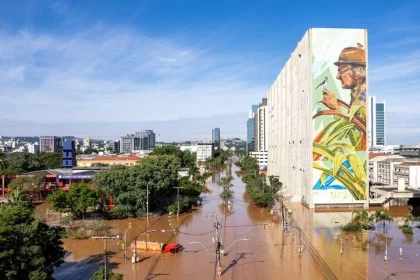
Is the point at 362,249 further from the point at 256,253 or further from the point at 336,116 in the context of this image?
the point at 336,116

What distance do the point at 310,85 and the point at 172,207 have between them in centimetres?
1520

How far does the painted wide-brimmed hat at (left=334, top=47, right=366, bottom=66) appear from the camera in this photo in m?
34.6

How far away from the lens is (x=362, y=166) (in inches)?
1384

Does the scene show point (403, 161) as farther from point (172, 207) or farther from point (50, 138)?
point (50, 138)

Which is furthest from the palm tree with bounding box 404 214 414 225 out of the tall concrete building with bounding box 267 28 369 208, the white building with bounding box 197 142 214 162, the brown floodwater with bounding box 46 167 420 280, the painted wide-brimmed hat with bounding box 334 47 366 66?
the white building with bounding box 197 142 214 162

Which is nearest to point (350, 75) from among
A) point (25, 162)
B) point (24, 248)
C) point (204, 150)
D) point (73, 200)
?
point (73, 200)

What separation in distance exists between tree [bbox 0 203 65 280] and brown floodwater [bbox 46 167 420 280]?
321 centimetres

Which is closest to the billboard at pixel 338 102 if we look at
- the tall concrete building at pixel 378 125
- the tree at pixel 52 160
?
the tree at pixel 52 160

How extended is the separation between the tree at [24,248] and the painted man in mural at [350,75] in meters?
26.0

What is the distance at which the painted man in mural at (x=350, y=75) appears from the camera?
1361 inches

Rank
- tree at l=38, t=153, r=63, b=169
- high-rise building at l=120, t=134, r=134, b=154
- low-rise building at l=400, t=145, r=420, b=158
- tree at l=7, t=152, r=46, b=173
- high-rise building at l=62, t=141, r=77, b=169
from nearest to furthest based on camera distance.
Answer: low-rise building at l=400, t=145, r=420, b=158 → tree at l=7, t=152, r=46, b=173 → high-rise building at l=62, t=141, r=77, b=169 → tree at l=38, t=153, r=63, b=169 → high-rise building at l=120, t=134, r=134, b=154

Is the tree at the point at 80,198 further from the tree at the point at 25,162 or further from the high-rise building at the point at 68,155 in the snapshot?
the tree at the point at 25,162

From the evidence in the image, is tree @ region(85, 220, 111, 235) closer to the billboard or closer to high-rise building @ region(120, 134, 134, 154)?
the billboard

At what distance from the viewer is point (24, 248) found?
1361 centimetres
